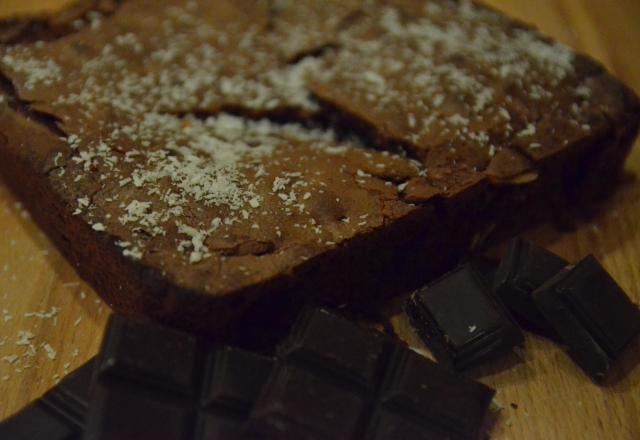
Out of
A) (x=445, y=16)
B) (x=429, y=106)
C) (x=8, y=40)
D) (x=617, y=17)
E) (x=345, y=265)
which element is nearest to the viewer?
(x=345, y=265)

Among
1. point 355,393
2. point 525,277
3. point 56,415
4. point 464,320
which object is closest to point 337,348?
point 355,393

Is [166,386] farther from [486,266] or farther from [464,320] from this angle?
[486,266]

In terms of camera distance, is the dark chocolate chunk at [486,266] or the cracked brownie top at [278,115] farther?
the dark chocolate chunk at [486,266]

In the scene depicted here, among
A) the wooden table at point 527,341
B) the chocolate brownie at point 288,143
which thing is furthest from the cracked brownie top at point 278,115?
the wooden table at point 527,341

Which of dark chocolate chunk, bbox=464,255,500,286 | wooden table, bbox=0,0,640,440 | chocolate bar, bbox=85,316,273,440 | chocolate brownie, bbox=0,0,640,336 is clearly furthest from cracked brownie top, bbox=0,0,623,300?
wooden table, bbox=0,0,640,440

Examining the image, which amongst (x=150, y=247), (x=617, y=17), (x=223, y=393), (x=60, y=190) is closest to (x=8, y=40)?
(x=60, y=190)

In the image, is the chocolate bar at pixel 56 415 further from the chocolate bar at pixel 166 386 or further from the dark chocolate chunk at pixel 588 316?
the dark chocolate chunk at pixel 588 316

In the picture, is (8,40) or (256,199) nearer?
(256,199)

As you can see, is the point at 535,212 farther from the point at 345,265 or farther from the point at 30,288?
the point at 30,288
